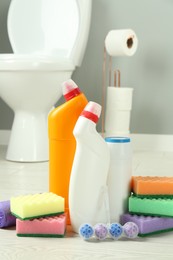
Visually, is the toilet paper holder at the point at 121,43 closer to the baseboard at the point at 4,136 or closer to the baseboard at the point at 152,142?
the baseboard at the point at 152,142

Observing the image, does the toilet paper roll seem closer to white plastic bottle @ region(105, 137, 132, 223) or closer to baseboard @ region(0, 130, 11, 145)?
baseboard @ region(0, 130, 11, 145)

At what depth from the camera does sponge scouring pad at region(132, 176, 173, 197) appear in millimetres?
1382

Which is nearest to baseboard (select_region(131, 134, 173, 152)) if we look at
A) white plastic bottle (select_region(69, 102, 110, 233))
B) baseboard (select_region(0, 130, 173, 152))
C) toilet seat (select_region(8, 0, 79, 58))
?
baseboard (select_region(0, 130, 173, 152))

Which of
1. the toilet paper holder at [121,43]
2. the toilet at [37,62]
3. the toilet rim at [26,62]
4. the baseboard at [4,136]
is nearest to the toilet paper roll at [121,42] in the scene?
the toilet paper holder at [121,43]

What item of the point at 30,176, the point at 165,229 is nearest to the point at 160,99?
the point at 30,176

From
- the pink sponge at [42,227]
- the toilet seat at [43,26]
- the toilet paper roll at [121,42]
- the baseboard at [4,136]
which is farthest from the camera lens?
the baseboard at [4,136]

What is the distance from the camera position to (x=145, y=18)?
281 cm

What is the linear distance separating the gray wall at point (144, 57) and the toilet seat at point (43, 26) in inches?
7.3

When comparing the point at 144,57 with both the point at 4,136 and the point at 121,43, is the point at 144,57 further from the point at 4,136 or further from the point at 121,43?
the point at 4,136

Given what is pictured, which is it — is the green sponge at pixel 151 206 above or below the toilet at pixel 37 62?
below

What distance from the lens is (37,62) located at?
230 cm

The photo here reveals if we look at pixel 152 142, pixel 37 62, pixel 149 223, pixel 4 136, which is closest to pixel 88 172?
pixel 149 223

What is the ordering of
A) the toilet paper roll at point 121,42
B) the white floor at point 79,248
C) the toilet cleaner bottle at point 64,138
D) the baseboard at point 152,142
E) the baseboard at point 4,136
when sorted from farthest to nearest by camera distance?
the baseboard at point 4,136 < the baseboard at point 152,142 < the toilet paper roll at point 121,42 < the toilet cleaner bottle at point 64,138 < the white floor at point 79,248

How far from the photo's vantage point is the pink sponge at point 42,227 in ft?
4.28
